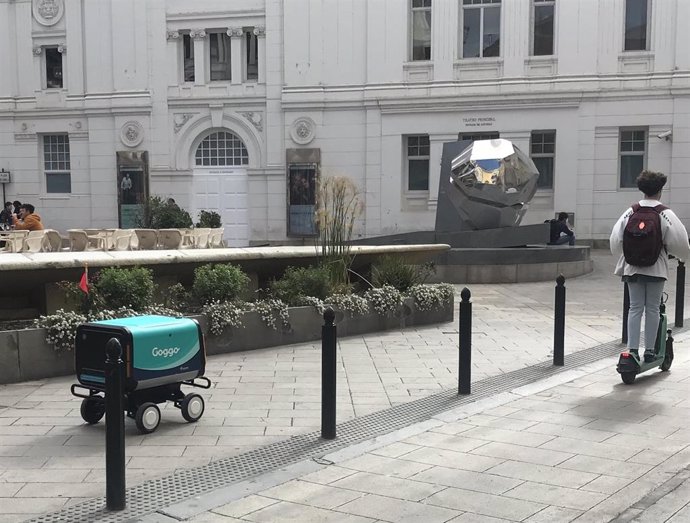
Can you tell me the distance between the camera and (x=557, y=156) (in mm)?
25703

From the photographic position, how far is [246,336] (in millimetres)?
9062

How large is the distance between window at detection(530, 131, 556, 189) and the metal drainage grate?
19.8 m

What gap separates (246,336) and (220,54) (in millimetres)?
21803

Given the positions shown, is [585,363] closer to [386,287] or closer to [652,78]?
[386,287]

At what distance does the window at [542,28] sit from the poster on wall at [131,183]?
15.9 meters

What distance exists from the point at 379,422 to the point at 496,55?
22.8 m

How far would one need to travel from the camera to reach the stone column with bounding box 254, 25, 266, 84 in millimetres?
27656

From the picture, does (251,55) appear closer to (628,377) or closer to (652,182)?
(652,182)

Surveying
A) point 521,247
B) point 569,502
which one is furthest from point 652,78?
point 569,502

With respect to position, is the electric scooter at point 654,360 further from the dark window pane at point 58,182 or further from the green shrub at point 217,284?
the dark window pane at point 58,182

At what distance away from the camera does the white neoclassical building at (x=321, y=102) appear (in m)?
25.3

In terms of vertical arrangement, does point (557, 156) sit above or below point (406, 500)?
above

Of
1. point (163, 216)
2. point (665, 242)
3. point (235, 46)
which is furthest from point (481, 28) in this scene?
point (665, 242)

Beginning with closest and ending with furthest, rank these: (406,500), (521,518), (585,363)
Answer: (521,518)
(406,500)
(585,363)
